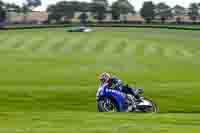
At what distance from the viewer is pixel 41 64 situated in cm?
3862

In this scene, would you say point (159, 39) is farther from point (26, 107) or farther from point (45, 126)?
point (45, 126)

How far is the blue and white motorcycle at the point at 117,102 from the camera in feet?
57.0

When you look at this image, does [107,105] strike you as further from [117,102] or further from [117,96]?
[117,96]

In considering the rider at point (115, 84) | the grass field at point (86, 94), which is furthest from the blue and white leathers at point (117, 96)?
the grass field at point (86, 94)

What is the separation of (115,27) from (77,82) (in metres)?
58.8

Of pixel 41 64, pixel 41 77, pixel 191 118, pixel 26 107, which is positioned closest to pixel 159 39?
pixel 41 64

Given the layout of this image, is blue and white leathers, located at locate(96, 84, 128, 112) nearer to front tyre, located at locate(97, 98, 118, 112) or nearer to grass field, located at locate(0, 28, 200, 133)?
front tyre, located at locate(97, 98, 118, 112)

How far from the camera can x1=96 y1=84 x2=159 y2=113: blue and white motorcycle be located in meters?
17.4

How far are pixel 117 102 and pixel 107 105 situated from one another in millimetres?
336

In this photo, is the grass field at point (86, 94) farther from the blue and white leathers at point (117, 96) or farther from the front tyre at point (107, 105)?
the blue and white leathers at point (117, 96)

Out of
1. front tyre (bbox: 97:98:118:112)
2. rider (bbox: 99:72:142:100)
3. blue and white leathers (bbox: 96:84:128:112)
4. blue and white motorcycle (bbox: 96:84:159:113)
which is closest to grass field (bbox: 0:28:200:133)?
front tyre (bbox: 97:98:118:112)

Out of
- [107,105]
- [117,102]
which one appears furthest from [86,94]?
[117,102]

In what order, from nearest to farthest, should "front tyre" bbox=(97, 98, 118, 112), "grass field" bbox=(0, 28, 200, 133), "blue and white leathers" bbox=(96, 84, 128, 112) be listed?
"grass field" bbox=(0, 28, 200, 133), "blue and white leathers" bbox=(96, 84, 128, 112), "front tyre" bbox=(97, 98, 118, 112)

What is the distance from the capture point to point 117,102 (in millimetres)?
17453
